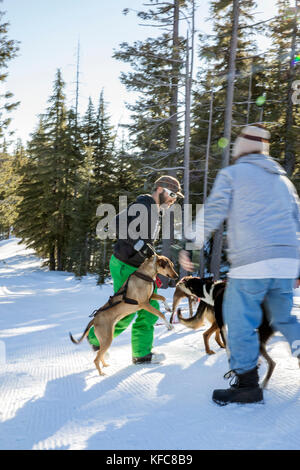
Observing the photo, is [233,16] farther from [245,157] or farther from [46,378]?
[46,378]

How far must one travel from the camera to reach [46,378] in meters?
3.79

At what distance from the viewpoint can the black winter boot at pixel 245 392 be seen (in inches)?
108

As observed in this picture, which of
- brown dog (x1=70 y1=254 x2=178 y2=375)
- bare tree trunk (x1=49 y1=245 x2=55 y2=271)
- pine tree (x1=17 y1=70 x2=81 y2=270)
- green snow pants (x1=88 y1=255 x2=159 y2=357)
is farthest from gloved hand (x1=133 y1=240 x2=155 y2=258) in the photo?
bare tree trunk (x1=49 y1=245 x2=55 y2=271)

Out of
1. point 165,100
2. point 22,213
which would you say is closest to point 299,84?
point 165,100

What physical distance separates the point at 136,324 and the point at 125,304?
464 mm

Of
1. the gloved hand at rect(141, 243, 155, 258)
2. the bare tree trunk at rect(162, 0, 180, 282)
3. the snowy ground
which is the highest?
the bare tree trunk at rect(162, 0, 180, 282)

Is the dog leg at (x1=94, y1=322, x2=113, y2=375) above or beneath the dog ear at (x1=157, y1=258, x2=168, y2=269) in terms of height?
beneath

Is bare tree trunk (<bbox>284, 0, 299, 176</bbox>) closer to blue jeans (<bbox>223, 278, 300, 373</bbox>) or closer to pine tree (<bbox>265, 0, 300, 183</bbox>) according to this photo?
pine tree (<bbox>265, 0, 300, 183</bbox>)

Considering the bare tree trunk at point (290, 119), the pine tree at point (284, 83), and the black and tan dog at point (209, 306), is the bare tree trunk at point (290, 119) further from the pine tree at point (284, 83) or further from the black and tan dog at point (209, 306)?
the black and tan dog at point (209, 306)

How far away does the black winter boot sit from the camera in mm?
2734

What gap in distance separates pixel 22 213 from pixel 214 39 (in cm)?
2037

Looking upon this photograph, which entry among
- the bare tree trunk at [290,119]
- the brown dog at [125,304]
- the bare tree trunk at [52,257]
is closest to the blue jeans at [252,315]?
the brown dog at [125,304]

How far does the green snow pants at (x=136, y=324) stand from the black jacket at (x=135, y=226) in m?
0.11

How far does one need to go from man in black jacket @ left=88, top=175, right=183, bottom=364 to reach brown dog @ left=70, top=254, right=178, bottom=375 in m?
0.19
